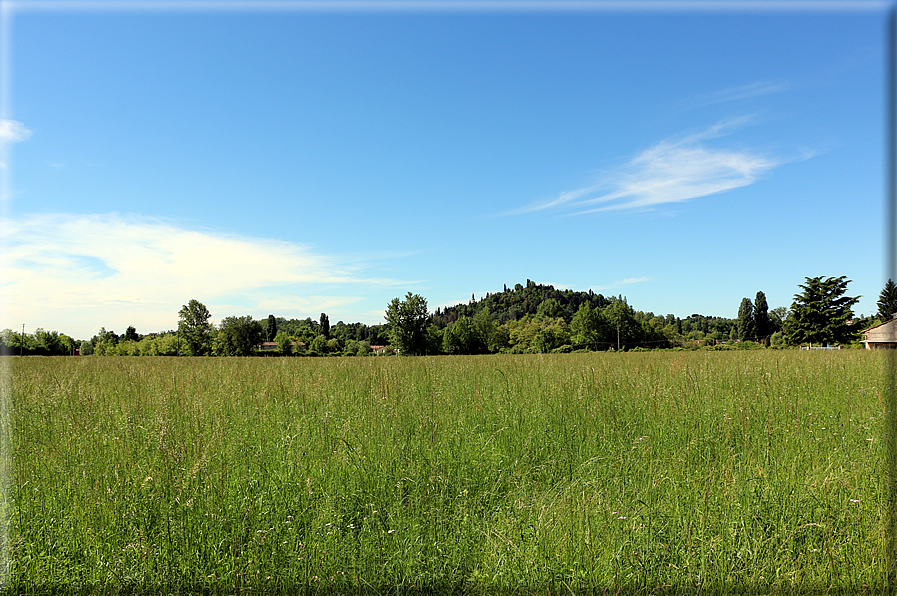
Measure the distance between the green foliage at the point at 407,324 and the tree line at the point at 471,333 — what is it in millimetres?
115

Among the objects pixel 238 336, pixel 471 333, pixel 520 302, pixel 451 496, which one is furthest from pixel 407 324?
pixel 520 302

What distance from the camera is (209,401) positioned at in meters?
6.33

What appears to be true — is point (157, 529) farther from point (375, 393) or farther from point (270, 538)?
point (375, 393)

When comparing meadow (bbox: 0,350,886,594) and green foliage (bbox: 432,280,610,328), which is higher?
green foliage (bbox: 432,280,610,328)

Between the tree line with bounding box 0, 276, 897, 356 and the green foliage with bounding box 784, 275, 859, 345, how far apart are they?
0.07 metres

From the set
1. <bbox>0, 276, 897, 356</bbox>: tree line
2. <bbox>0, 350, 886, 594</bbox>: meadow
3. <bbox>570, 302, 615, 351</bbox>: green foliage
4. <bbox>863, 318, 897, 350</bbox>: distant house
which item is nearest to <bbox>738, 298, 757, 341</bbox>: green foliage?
<bbox>0, 276, 897, 356</bbox>: tree line

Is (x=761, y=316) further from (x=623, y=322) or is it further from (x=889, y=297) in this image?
(x=889, y=297)

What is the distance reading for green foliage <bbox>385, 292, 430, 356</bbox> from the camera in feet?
154

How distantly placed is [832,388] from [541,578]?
7.46m

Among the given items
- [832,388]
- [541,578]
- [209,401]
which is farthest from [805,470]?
[209,401]

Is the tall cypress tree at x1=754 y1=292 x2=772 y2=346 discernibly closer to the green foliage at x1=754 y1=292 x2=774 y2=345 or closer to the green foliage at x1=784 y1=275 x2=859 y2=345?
the green foliage at x1=754 y1=292 x2=774 y2=345

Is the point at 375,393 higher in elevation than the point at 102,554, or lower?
higher

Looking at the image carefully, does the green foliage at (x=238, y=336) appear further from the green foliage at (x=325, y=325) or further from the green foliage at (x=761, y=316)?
the green foliage at (x=761, y=316)

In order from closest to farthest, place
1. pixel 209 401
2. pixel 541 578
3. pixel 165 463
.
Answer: pixel 541 578 → pixel 165 463 → pixel 209 401
